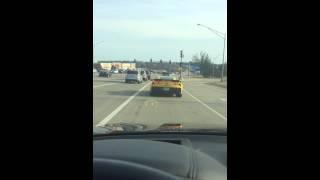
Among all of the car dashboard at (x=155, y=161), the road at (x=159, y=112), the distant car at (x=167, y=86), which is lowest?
the road at (x=159, y=112)

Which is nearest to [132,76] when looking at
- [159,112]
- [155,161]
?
[159,112]

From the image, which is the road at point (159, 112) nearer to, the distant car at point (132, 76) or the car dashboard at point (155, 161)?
the car dashboard at point (155, 161)

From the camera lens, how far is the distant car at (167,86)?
3632 centimetres

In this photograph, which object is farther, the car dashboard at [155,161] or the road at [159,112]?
the road at [159,112]

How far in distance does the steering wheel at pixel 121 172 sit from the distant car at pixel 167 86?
33.3m

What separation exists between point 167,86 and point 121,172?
33892 millimetres

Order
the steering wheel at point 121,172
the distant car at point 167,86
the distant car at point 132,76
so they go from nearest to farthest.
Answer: the steering wheel at point 121,172 < the distant car at point 167,86 < the distant car at point 132,76

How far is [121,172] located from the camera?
9.00 feet

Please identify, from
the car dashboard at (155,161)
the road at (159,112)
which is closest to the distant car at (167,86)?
the road at (159,112)

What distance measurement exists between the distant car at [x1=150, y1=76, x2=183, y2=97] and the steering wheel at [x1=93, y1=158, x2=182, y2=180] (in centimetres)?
3328

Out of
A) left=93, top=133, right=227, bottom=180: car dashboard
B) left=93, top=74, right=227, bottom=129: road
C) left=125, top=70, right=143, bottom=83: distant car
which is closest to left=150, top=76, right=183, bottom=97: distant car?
left=93, top=74, right=227, bottom=129: road

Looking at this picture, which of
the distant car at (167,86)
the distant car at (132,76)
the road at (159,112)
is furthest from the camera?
the distant car at (132,76)
